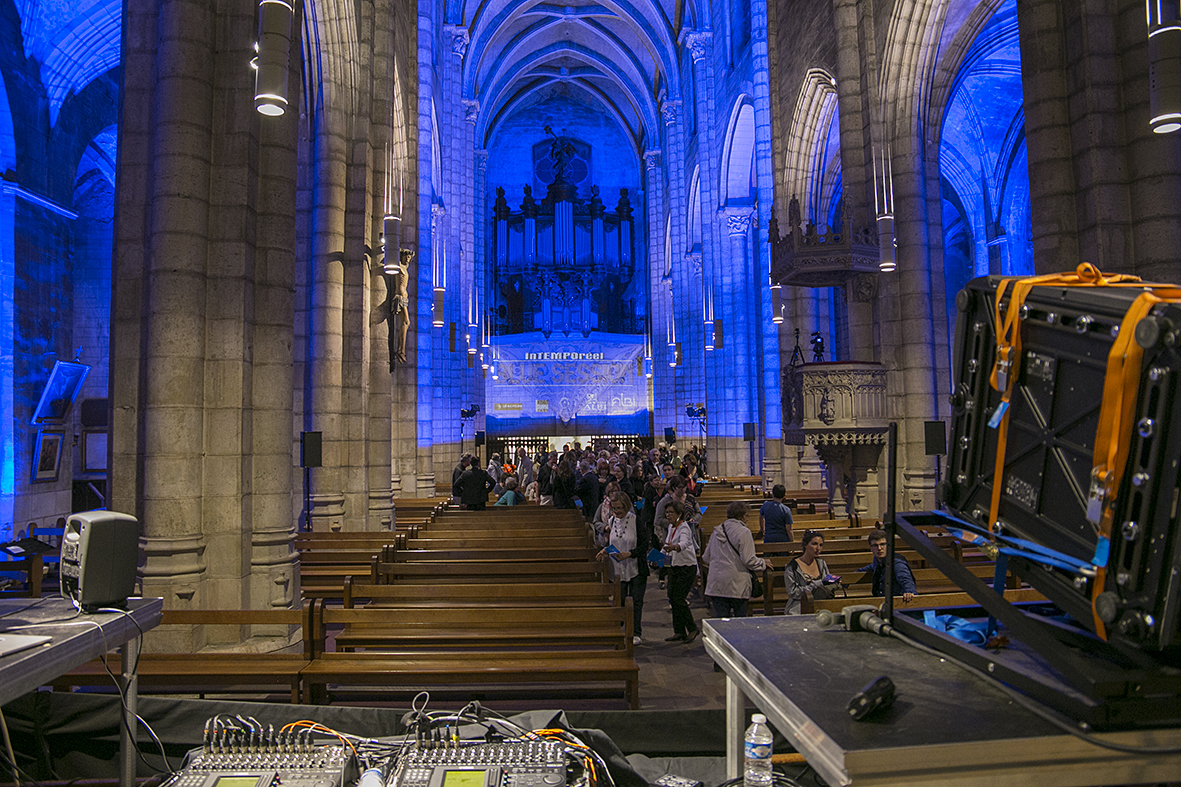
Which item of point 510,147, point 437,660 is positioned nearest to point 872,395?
point 437,660

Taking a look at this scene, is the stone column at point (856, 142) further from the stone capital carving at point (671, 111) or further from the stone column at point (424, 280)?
the stone capital carving at point (671, 111)

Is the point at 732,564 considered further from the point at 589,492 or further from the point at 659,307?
the point at 659,307

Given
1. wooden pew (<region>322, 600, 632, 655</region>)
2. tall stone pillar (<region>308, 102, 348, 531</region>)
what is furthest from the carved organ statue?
wooden pew (<region>322, 600, 632, 655</region>)

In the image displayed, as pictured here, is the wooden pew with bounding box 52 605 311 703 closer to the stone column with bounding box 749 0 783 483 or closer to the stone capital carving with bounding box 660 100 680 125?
the stone column with bounding box 749 0 783 483

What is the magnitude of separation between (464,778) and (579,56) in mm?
39853

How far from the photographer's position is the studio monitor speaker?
8.23ft

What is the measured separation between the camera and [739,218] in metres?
23.0

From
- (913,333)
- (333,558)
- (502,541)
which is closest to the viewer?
(502,541)

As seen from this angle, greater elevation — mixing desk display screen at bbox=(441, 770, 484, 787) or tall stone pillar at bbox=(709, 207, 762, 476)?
tall stone pillar at bbox=(709, 207, 762, 476)

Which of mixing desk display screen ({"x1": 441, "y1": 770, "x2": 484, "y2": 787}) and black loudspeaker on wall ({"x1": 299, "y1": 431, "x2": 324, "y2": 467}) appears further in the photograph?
black loudspeaker on wall ({"x1": 299, "y1": 431, "x2": 324, "y2": 467})

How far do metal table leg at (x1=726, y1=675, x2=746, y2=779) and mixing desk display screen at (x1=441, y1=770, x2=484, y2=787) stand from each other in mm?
728

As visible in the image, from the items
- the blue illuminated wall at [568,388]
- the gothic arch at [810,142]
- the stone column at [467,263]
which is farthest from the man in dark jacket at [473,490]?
the blue illuminated wall at [568,388]

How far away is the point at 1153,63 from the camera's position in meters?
4.55

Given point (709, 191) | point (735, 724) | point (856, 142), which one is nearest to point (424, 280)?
point (856, 142)
